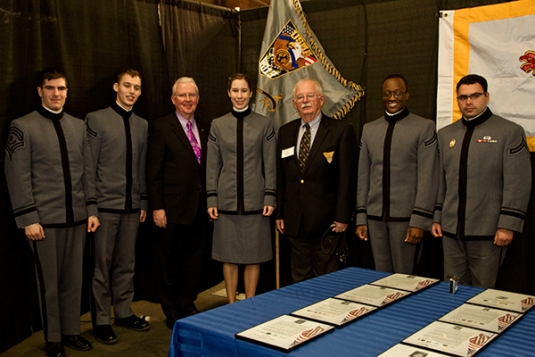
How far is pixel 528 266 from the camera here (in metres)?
3.22

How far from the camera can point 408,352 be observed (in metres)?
1.37

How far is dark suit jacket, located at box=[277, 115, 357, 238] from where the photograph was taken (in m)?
3.20

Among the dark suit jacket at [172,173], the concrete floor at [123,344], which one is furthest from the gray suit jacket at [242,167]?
the concrete floor at [123,344]

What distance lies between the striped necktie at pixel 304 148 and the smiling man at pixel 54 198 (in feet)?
4.37

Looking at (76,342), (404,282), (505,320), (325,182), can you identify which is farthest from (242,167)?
(505,320)

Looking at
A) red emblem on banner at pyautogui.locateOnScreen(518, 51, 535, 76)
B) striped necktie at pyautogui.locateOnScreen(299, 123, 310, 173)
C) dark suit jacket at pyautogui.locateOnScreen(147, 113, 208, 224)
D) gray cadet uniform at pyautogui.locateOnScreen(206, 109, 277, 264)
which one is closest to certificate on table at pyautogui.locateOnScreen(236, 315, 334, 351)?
striped necktie at pyautogui.locateOnScreen(299, 123, 310, 173)

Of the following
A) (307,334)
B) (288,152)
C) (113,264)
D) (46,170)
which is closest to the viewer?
(307,334)

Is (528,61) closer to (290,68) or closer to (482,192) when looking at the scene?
(482,192)

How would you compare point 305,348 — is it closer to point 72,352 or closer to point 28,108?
point 72,352

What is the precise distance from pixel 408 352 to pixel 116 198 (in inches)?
93.7

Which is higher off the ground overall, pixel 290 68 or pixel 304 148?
pixel 290 68

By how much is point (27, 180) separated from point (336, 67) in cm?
231

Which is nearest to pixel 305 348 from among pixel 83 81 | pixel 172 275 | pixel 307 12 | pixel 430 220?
pixel 430 220

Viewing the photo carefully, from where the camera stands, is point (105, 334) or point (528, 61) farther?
point (105, 334)
